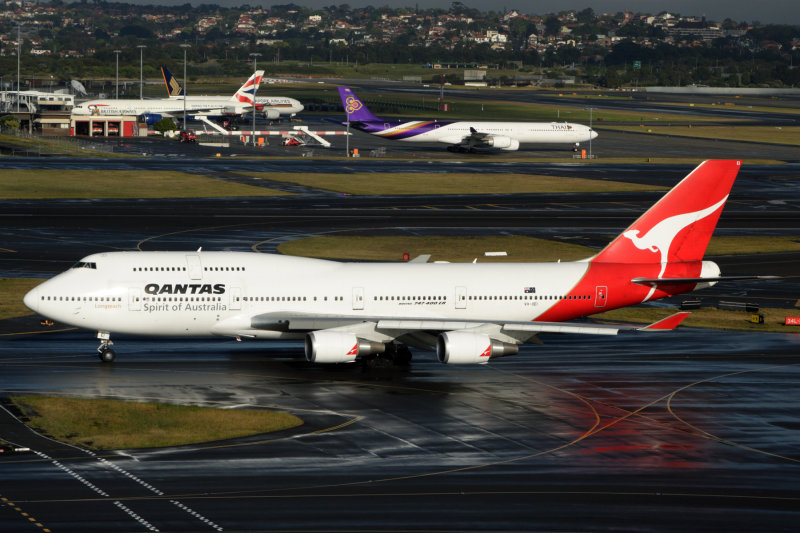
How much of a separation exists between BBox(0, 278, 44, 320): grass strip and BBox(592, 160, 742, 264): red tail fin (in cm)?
2974

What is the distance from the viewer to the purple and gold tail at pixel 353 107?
158 meters

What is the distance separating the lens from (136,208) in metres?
98.6

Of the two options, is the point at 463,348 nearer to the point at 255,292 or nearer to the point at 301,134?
the point at 255,292

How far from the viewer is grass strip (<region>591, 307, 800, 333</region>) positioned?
58.9m

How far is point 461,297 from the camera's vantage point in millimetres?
49344

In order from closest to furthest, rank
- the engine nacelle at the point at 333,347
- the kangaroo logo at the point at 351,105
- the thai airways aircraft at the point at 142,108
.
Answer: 1. the engine nacelle at the point at 333,347
2. the kangaroo logo at the point at 351,105
3. the thai airways aircraft at the point at 142,108

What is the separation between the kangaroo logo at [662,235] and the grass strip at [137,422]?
64.6 feet

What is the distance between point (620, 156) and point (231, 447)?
420 feet

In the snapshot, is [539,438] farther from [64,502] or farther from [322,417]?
[64,502]

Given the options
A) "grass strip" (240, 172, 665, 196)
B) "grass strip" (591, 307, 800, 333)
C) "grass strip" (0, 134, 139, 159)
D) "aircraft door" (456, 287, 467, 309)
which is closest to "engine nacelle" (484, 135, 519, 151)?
"grass strip" (240, 172, 665, 196)

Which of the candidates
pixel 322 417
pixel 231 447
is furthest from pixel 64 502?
pixel 322 417

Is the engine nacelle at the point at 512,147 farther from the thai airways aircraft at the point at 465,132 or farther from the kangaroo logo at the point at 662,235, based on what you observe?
the kangaroo logo at the point at 662,235

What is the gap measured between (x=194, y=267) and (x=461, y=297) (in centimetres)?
1140

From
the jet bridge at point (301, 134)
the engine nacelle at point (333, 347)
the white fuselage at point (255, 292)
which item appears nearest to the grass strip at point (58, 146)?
the jet bridge at point (301, 134)
